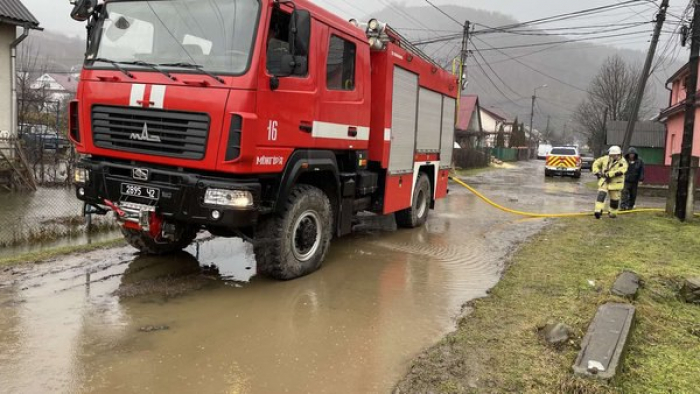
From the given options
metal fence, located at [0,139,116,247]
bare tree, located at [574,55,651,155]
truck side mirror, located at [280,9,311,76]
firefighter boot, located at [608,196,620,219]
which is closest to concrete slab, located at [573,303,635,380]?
truck side mirror, located at [280,9,311,76]

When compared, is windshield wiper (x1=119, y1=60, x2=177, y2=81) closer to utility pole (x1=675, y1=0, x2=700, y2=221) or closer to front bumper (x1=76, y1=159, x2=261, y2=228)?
front bumper (x1=76, y1=159, x2=261, y2=228)

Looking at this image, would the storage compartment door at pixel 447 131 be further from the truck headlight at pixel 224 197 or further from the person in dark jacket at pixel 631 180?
the truck headlight at pixel 224 197

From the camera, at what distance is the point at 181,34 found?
520cm

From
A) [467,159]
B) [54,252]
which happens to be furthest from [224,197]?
[467,159]

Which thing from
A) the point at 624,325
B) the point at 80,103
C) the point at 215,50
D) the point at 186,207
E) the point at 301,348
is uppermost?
the point at 215,50

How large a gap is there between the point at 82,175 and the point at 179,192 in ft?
4.59

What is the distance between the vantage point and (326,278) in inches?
245

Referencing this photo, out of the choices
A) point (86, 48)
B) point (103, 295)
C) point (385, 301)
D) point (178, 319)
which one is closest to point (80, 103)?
point (86, 48)

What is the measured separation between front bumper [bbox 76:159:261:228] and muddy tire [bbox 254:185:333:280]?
0.46m

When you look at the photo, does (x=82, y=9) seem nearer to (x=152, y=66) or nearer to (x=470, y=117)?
(x=152, y=66)

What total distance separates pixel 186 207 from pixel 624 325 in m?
3.94

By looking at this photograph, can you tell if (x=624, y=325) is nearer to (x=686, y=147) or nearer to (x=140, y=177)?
(x=140, y=177)

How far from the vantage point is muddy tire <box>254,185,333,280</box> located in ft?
18.4

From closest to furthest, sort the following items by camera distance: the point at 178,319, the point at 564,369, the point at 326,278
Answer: the point at 564,369, the point at 178,319, the point at 326,278
